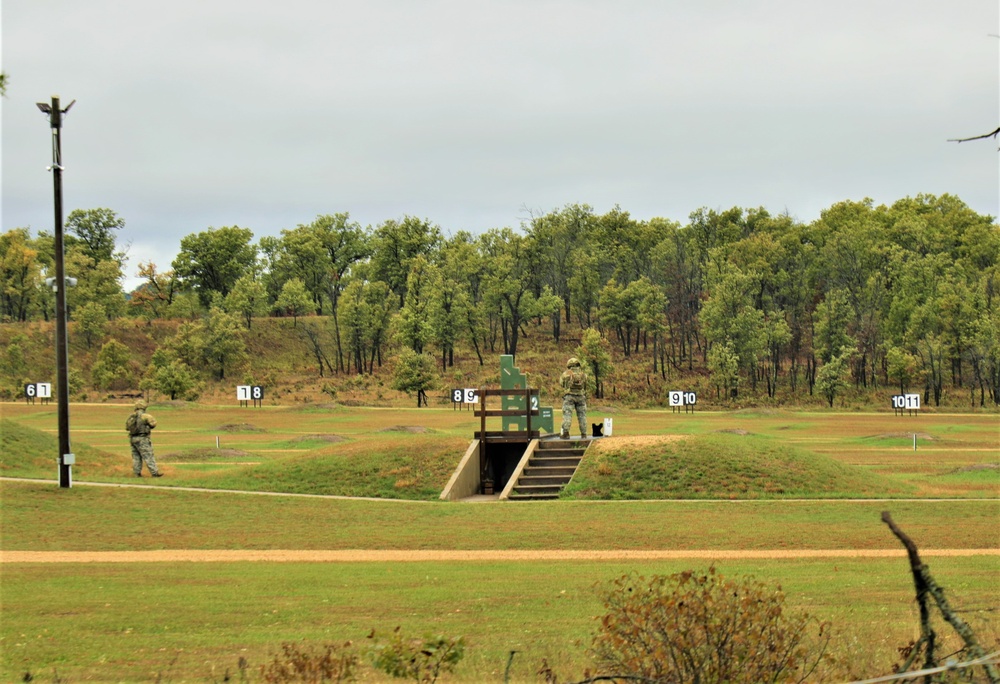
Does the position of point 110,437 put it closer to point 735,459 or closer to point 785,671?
point 735,459

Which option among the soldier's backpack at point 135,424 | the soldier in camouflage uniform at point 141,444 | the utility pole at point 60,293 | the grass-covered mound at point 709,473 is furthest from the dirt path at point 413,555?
the soldier in camouflage uniform at point 141,444

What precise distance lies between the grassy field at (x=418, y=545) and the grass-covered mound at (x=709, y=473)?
118 millimetres

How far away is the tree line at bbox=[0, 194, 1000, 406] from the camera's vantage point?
102 meters

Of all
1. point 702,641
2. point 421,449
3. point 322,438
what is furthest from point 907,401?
point 702,641

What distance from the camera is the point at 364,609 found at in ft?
49.0

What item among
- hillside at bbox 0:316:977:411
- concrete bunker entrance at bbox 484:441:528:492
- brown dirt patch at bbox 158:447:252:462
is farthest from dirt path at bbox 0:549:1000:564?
hillside at bbox 0:316:977:411

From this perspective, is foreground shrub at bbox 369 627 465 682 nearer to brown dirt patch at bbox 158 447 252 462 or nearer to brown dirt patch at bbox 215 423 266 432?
brown dirt patch at bbox 158 447 252 462

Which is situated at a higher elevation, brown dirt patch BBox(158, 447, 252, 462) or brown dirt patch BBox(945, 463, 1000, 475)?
brown dirt patch BBox(158, 447, 252, 462)

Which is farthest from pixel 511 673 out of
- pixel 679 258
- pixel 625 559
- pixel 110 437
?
pixel 679 258

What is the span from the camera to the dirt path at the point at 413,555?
2012 cm

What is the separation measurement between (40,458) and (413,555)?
1922 cm

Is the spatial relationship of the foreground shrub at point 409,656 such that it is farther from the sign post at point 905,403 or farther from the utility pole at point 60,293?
the sign post at point 905,403

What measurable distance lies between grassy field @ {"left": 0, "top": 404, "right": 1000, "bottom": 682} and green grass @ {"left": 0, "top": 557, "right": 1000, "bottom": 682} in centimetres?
5

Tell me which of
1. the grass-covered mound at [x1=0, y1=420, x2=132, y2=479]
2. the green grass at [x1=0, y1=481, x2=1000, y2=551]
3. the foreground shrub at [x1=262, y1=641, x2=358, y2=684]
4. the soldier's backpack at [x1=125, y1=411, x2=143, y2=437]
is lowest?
the green grass at [x1=0, y1=481, x2=1000, y2=551]
